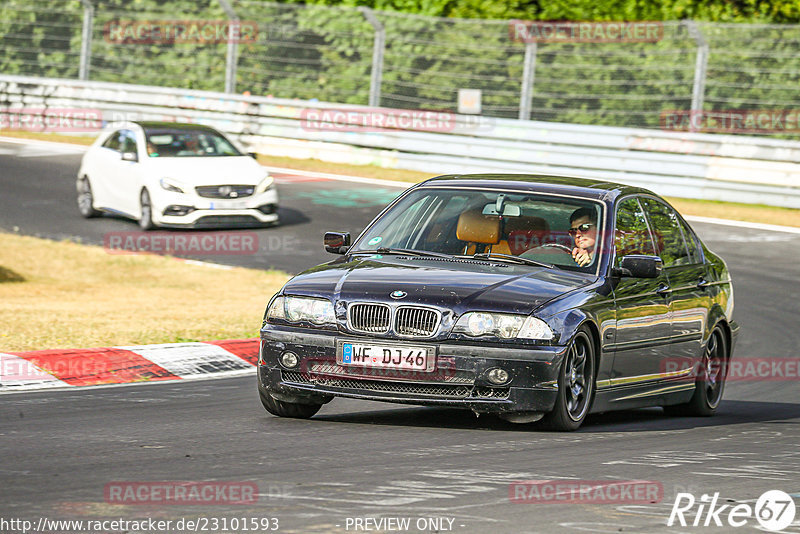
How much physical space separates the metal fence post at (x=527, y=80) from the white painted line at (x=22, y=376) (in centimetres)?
1600

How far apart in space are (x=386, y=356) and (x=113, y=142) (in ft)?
46.7

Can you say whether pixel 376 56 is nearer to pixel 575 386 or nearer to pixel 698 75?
pixel 698 75

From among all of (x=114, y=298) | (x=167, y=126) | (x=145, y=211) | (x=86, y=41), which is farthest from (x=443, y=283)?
(x=86, y=41)

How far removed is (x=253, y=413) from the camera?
8.61m

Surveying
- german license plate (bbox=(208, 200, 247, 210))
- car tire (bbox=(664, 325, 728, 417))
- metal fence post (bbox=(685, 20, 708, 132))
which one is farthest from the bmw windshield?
metal fence post (bbox=(685, 20, 708, 132))

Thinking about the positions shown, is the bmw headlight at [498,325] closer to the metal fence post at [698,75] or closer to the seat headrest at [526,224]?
the seat headrest at [526,224]

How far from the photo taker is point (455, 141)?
25000 mm

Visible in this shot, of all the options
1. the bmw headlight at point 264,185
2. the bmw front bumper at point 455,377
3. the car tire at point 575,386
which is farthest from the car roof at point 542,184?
the bmw headlight at point 264,185

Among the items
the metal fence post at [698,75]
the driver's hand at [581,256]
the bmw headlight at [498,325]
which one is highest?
the metal fence post at [698,75]

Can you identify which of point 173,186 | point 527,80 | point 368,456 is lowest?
point 173,186

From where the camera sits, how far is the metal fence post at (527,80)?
2470cm

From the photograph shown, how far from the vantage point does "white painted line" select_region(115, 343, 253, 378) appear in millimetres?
10570

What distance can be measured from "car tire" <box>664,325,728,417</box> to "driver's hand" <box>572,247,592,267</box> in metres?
1.62

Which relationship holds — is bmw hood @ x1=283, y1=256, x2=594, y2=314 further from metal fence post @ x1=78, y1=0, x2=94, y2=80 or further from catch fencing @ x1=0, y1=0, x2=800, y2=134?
metal fence post @ x1=78, y1=0, x2=94, y2=80
